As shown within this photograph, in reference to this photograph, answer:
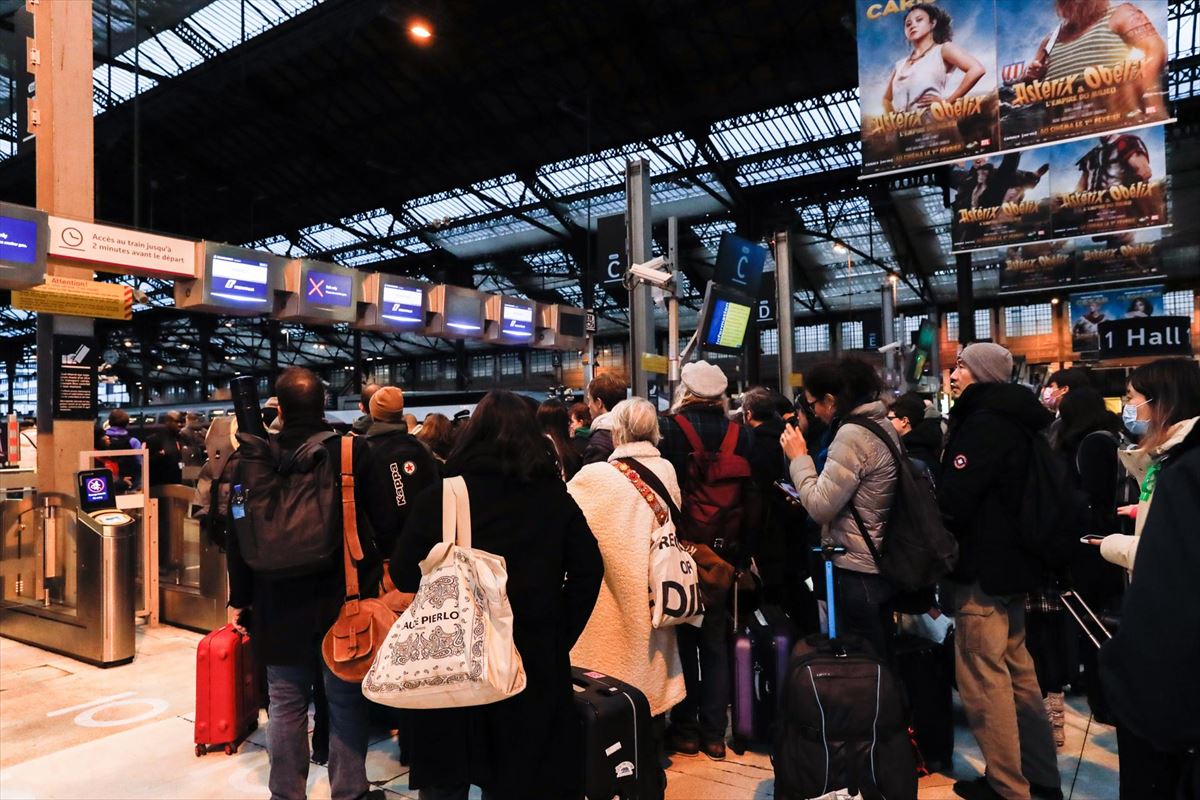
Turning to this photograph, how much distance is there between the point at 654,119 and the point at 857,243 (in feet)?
35.6

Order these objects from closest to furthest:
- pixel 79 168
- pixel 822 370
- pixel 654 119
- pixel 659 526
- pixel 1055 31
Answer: pixel 659 526
pixel 822 370
pixel 79 168
pixel 1055 31
pixel 654 119

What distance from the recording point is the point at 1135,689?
3.83 feet

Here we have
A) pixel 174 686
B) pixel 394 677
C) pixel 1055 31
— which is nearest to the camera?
pixel 394 677

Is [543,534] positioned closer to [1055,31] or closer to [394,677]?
[394,677]

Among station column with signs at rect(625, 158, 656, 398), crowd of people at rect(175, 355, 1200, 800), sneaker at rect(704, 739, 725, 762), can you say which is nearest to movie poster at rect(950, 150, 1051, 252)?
station column with signs at rect(625, 158, 656, 398)

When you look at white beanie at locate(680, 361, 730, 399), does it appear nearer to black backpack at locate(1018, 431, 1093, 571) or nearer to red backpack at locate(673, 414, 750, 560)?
red backpack at locate(673, 414, 750, 560)

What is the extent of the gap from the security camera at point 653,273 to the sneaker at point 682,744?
3619 millimetres

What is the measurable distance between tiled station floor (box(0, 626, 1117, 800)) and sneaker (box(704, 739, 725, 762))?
3 cm

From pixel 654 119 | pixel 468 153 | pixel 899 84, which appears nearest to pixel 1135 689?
pixel 899 84

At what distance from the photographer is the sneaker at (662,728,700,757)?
3.46 meters

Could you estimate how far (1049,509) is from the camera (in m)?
2.71

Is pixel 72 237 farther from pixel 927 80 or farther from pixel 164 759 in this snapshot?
pixel 927 80

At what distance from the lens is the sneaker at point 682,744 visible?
346cm

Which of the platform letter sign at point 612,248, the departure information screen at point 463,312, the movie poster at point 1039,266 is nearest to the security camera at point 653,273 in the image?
the platform letter sign at point 612,248
